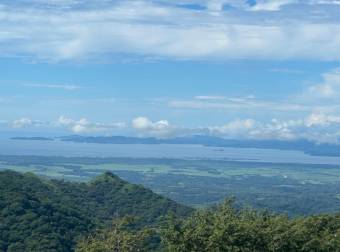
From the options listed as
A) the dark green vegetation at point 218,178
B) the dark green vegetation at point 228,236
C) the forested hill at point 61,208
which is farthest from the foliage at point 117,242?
the dark green vegetation at point 218,178

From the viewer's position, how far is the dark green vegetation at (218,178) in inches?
4117

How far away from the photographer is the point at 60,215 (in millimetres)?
51594

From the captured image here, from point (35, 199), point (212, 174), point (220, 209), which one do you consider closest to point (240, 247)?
point (220, 209)

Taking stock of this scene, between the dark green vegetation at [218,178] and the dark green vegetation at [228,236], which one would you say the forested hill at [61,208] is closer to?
the dark green vegetation at [228,236]

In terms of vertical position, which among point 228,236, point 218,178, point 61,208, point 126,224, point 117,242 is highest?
point 228,236

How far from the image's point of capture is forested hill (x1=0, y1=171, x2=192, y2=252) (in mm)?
45781

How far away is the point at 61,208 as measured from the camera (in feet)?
179

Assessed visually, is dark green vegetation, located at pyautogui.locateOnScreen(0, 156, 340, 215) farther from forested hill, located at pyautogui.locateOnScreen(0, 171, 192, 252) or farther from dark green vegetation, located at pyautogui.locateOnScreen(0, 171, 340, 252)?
dark green vegetation, located at pyautogui.locateOnScreen(0, 171, 340, 252)

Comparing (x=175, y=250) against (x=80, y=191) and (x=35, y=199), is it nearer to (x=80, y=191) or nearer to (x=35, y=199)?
(x=35, y=199)

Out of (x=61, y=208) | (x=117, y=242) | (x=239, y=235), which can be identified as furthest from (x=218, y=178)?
(x=239, y=235)

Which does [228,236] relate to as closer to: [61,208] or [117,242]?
[117,242]

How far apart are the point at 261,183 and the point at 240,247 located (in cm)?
11858

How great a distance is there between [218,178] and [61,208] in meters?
94.4

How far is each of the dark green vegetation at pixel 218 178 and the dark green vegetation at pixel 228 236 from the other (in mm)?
60486
